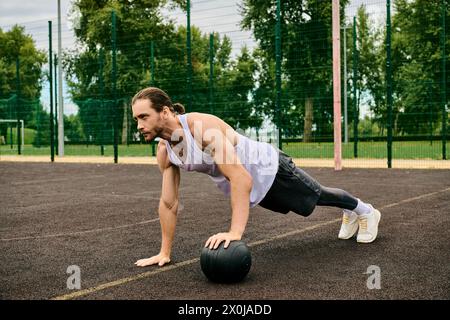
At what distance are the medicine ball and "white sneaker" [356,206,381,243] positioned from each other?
1.48 metres

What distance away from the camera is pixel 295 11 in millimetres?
22750

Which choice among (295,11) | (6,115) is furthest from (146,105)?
(6,115)

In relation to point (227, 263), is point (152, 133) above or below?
above

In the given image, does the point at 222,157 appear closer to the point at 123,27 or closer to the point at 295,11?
the point at 295,11

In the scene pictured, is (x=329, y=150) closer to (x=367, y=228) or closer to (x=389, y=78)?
(x=389, y=78)

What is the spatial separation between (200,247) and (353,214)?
1.28 meters

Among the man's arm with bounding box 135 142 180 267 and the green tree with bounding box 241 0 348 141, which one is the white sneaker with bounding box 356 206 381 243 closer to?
the man's arm with bounding box 135 142 180 267

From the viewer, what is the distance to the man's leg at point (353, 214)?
13.9 ft

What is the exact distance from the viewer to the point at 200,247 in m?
4.61

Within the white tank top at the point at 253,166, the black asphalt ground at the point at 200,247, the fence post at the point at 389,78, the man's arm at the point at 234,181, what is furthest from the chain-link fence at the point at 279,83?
the man's arm at the point at 234,181

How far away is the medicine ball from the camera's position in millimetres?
3383

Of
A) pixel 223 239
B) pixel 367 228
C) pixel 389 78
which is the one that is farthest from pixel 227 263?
pixel 389 78

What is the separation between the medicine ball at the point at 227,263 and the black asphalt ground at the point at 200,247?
64 mm
